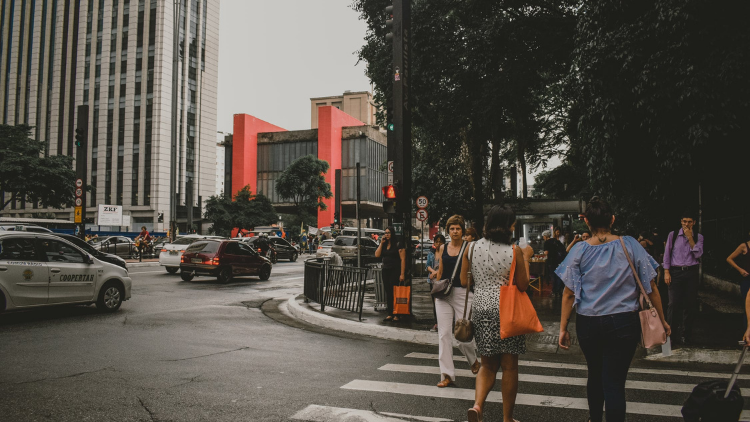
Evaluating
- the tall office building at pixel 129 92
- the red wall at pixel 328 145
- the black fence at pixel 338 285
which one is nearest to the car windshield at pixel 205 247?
the black fence at pixel 338 285

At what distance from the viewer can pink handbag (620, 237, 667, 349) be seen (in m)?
3.79

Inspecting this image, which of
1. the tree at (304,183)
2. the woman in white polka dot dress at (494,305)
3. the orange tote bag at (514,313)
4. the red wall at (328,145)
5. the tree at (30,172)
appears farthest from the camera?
the red wall at (328,145)

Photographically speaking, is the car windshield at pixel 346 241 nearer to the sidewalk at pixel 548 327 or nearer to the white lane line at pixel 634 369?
the sidewalk at pixel 548 327

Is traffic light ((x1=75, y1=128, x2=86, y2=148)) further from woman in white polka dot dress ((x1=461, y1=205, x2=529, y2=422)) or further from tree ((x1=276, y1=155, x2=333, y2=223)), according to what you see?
tree ((x1=276, y1=155, x2=333, y2=223))

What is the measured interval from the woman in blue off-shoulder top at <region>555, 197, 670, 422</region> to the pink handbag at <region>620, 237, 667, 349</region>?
0.03 metres

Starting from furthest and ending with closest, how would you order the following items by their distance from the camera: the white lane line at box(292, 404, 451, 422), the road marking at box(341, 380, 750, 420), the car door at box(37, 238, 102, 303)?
1. the car door at box(37, 238, 102, 303)
2. the road marking at box(341, 380, 750, 420)
3. the white lane line at box(292, 404, 451, 422)

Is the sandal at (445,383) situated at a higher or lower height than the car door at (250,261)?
lower

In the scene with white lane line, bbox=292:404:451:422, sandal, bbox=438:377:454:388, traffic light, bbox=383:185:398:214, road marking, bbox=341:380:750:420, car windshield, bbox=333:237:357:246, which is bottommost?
road marking, bbox=341:380:750:420

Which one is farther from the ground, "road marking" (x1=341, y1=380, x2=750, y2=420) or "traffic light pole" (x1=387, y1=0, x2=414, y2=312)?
"traffic light pole" (x1=387, y1=0, x2=414, y2=312)

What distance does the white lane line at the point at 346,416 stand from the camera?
4594 millimetres

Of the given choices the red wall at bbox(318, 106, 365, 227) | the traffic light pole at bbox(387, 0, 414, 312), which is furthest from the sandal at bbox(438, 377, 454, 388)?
the red wall at bbox(318, 106, 365, 227)

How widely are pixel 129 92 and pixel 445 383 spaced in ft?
227

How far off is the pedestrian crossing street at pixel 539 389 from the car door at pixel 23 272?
6.61m

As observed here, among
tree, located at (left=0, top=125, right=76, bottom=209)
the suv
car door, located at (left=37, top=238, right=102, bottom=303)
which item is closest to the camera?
car door, located at (left=37, top=238, right=102, bottom=303)
